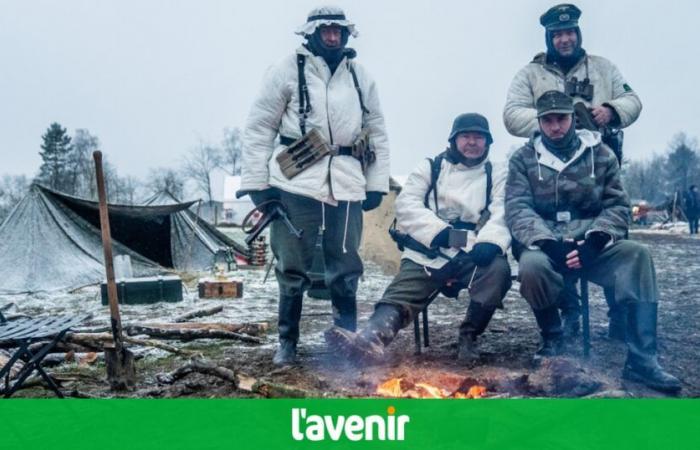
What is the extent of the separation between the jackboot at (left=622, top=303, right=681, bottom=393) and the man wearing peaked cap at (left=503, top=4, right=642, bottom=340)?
56 cm

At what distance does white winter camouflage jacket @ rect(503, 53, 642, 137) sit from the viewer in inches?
107

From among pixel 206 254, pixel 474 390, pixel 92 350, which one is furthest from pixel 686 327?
pixel 206 254

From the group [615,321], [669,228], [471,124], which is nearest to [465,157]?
[471,124]

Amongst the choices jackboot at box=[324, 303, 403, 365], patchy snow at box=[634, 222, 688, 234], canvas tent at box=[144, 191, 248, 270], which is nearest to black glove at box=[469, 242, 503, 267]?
jackboot at box=[324, 303, 403, 365]

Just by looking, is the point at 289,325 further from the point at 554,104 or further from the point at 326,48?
the point at 554,104

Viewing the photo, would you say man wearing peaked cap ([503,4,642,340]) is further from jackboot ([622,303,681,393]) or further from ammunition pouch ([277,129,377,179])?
ammunition pouch ([277,129,377,179])

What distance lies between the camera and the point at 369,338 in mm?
2371

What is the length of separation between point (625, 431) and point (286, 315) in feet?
4.22

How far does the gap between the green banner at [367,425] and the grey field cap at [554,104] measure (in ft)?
3.57

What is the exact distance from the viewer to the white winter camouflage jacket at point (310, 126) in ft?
8.18

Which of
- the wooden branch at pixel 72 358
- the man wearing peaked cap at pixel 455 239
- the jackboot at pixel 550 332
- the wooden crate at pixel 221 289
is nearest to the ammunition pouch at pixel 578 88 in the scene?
the man wearing peaked cap at pixel 455 239

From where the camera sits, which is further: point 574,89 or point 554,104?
point 574,89

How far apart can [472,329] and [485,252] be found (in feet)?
1.02

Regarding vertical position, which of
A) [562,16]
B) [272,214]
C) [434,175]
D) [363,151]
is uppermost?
[562,16]
